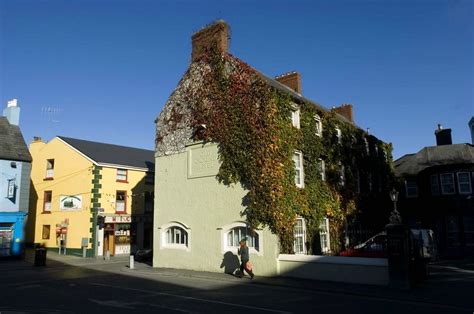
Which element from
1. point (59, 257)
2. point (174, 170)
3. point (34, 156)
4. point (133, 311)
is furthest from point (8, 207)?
point (133, 311)

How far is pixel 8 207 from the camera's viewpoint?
2752 cm

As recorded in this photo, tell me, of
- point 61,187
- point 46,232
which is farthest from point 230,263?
point 46,232

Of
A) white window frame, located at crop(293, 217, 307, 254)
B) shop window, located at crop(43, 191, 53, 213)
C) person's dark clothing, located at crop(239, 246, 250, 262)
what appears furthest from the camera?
shop window, located at crop(43, 191, 53, 213)

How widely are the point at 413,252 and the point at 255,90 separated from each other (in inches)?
386

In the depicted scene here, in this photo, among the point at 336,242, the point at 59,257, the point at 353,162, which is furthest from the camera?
the point at 59,257

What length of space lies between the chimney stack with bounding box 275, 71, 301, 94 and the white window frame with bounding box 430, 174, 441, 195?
47.1 feet

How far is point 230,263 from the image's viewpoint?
1900 centimetres

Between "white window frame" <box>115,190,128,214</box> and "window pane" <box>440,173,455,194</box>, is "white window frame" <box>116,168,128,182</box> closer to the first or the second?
"white window frame" <box>115,190,128,214</box>

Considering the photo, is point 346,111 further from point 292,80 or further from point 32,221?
point 32,221

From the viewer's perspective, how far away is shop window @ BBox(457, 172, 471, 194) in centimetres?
3178

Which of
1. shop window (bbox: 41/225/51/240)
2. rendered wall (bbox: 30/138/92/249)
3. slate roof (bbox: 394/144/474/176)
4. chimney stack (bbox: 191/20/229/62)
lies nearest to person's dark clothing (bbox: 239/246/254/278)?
chimney stack (bbox: 191/20/229/62)

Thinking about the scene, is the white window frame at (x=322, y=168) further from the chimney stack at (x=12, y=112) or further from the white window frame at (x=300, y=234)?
the chimney stack at (x=12, y=112)

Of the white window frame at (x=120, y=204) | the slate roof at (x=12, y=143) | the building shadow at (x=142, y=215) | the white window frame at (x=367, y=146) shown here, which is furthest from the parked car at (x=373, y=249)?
the slate roof at (x=12, y=143)

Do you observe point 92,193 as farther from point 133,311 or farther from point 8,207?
point 133,311
